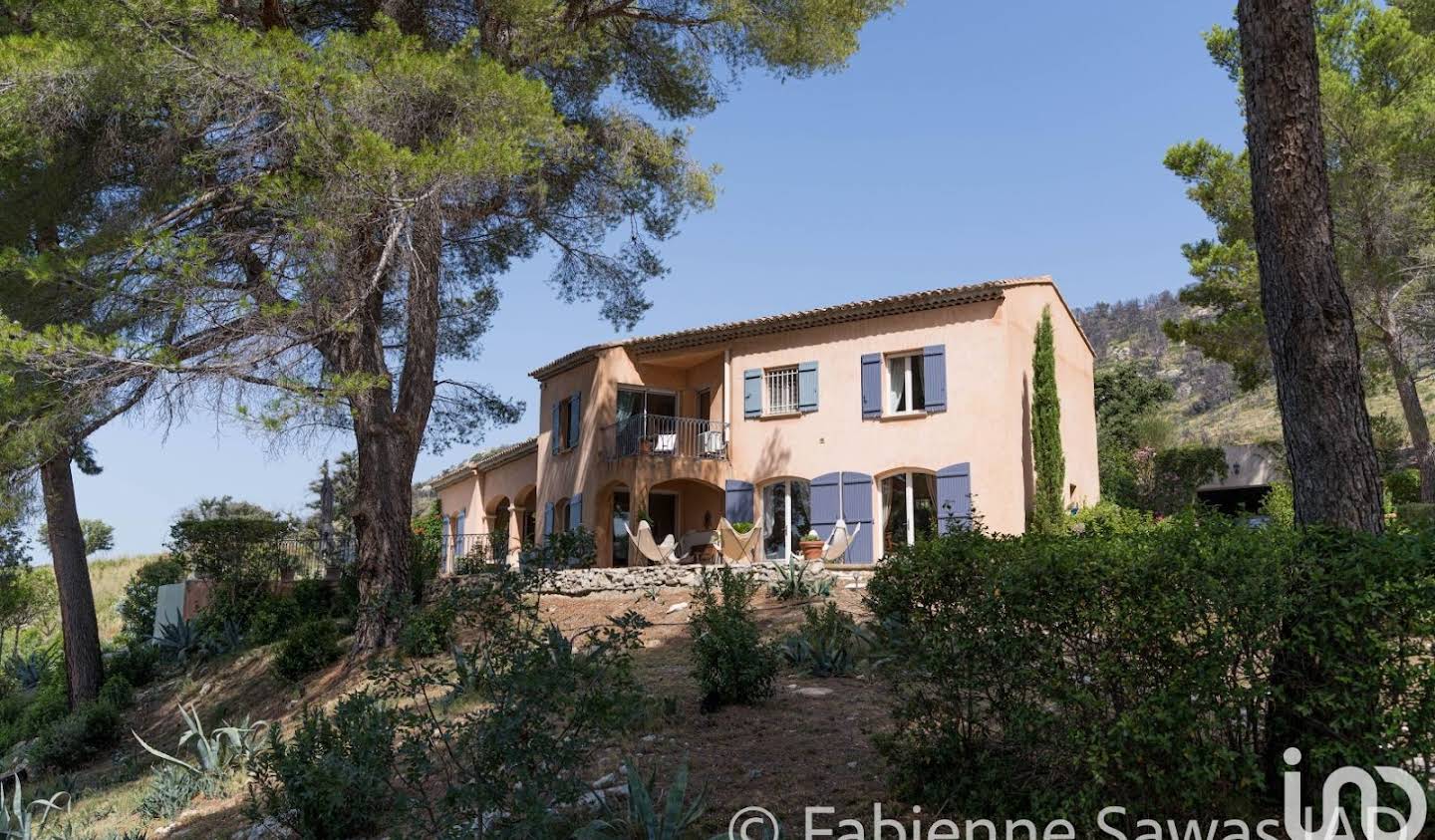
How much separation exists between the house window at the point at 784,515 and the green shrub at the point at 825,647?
10.3 meters

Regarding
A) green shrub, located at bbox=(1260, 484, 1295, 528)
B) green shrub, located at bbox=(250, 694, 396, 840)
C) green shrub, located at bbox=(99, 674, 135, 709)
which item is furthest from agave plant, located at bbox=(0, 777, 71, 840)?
green shrub, located at bbox=(1260, 484, 1295, 528)

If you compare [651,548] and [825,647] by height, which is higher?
[651,548]

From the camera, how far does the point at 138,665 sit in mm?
16656

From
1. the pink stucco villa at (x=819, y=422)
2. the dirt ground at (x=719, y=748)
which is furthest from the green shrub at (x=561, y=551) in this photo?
the pink stucco villa at (x=819, y=422)

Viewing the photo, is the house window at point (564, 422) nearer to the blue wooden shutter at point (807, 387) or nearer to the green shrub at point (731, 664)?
the blue wooden shutter at point (807, 387)

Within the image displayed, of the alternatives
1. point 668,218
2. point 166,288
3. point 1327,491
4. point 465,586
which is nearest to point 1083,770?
point 1327,491

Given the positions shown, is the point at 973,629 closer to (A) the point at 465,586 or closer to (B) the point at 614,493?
(A) the point at 465,586

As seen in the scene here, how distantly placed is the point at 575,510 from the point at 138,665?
27.3ft

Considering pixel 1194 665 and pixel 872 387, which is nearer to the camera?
pixel 1194 665

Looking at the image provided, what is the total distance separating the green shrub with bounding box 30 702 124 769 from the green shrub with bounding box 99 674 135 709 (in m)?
1.21

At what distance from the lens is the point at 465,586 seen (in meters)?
5.44

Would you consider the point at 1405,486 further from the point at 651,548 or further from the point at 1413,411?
the point at 651,548

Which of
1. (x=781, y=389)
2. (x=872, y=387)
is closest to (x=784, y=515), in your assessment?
(x=781, y=389)

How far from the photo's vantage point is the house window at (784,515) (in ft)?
63.1
